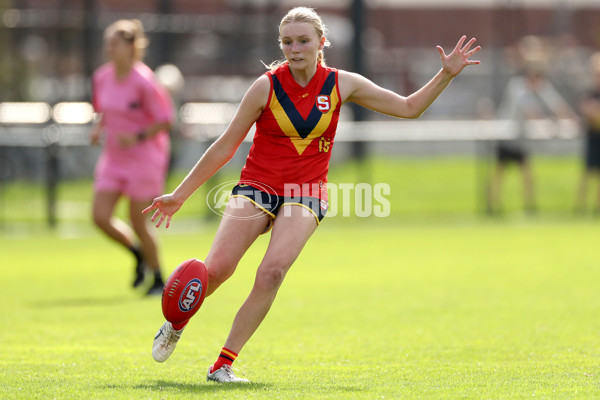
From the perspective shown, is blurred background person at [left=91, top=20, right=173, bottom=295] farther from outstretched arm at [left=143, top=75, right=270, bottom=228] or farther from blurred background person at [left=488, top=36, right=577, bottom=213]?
blurred background person at [left=488, top=36, right=577, bottom=213]

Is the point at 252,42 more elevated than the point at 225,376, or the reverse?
the point at 252,42

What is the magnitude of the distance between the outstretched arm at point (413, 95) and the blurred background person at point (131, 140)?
3956mm

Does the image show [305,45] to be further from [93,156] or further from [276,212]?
[93,156]

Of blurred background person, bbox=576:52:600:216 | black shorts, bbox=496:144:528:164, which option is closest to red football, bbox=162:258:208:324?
black shorts, bbox=496:144:528:164

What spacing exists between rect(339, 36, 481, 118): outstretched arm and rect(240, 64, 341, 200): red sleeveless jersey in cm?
10

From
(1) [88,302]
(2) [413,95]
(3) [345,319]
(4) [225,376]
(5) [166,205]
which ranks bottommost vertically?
(1) [88,302]

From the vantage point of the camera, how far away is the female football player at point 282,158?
19.0 feet

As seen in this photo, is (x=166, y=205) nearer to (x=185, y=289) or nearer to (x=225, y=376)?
(x=185, y=289)

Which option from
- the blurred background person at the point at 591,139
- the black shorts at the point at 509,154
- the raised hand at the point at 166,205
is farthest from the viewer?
the black shorts at the point at 509,154

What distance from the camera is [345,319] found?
8.25m

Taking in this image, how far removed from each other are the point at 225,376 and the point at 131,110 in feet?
15.6

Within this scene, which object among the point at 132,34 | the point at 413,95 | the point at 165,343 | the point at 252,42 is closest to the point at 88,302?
the point at 132,34

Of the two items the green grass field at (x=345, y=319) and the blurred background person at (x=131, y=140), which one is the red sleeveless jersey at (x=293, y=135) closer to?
the green grass field at (x=345, y=319)

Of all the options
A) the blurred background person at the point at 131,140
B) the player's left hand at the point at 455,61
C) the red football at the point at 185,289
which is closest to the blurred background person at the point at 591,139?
the blurred background person at the point at 131,140
